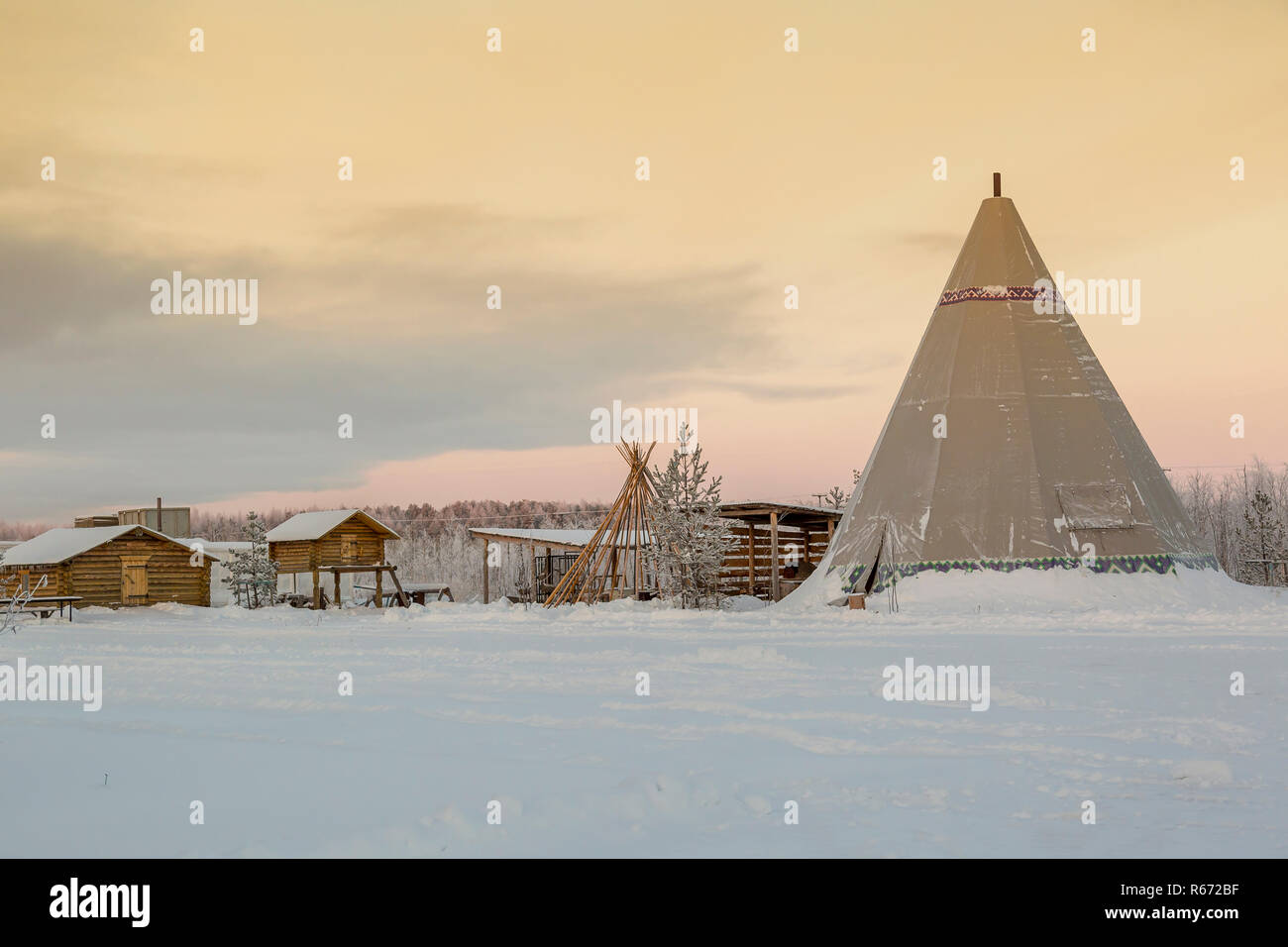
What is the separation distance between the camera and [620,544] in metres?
28.0

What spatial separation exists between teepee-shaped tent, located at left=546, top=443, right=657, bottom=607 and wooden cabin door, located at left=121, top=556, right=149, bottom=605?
1760 centimetres

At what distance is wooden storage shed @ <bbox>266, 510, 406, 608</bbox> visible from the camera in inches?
1464

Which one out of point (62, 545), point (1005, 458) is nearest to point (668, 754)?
point (1005, 458)

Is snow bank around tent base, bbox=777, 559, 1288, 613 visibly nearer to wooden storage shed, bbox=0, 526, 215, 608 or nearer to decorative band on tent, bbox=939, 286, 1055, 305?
decorative band on tent, bbox=939, 286, 1055, 305

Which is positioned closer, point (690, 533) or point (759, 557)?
point (690, 533)

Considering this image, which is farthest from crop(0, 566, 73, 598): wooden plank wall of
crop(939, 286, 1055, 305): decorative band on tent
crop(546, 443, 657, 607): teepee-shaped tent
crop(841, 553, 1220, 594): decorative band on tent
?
crop(939, 286, 1055, 305): decorative band on tent

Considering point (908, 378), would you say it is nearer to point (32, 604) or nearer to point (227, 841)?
point (227, 841)

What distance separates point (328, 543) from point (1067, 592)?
2555 centimetres

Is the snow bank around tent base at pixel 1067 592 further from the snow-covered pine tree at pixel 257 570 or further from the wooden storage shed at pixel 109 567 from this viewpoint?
the wooden storage shed at pixel 109 567

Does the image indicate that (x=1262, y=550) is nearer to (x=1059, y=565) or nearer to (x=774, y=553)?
(x=1059, y=565)

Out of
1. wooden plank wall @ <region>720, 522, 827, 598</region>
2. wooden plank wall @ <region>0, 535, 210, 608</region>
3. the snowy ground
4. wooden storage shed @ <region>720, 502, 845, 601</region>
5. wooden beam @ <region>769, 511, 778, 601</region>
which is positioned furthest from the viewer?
wooden plank wall @ <region>0, 535, 210, 608</region>
